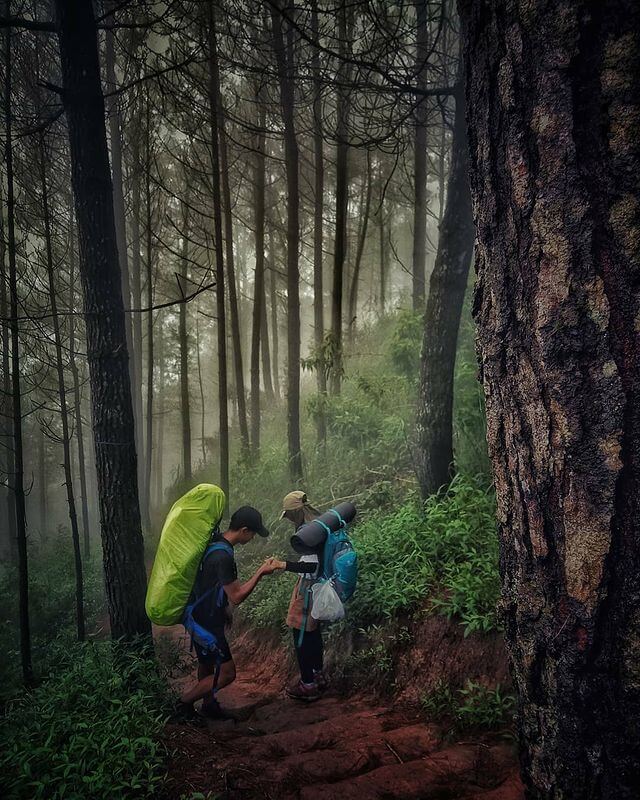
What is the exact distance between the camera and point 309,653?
4.57m

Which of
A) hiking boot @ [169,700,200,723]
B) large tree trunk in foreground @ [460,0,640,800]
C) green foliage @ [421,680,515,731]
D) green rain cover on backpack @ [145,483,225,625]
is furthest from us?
green rain cover on backpack @ [145,483,225,625]

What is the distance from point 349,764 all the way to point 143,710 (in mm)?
1606

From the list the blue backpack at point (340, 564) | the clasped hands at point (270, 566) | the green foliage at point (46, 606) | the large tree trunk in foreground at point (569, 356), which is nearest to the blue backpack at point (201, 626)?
the clasped hands at point (270, 566)

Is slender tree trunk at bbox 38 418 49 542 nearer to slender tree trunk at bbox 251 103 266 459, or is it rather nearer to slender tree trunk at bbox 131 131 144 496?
slender tree trunk at bbox 131 131 144 496

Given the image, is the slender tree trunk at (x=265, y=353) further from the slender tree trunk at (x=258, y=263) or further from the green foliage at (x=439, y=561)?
the green foliage at (x=439, y=561)

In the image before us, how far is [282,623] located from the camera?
6.03 metres

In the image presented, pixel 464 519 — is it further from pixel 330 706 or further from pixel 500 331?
pixel 500 331

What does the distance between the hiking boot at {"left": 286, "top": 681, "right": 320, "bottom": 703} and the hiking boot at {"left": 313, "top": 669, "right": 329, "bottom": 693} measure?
0.05 meters

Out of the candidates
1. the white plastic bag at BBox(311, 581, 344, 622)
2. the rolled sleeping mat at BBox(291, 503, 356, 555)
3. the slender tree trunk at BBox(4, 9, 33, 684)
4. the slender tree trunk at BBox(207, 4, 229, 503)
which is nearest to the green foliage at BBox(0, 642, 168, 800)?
the white plastic bag at BBox(311, 581, 344, 622)

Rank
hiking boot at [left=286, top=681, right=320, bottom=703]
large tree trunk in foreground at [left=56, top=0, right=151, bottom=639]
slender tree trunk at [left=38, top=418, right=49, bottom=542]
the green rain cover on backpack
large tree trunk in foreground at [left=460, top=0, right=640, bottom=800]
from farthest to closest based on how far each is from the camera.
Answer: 1. slender tree trunk at [left=38, top=418, right=49, bottom=542]
2. hiking boot at [left=286, top=681, right=320, bottom=703]
3. large tree trunk in foreground at [left=56, top=0, right=151, bottom=639]
4. the green rain cover on backpack
5. large tree trunk in foreground at [left=460, top=0, right=640, bottom=800]

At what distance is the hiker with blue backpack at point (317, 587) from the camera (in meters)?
4.33

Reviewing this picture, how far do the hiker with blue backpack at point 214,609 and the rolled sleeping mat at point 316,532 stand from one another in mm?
391

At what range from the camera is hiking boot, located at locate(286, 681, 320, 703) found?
4445 mm

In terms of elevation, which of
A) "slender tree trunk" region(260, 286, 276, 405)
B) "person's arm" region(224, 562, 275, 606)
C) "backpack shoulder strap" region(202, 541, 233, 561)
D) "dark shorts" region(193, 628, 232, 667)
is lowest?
"dark shorts" region(193, 628, 232, 667)
